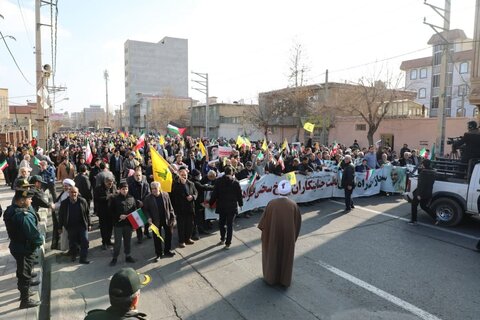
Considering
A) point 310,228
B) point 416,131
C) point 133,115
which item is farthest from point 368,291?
point 133,115

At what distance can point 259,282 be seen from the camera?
5.80 metres

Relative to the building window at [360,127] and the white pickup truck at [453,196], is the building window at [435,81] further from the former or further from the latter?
the white pickup truck at [453,196]

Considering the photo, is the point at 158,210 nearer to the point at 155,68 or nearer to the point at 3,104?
the point at 3,104

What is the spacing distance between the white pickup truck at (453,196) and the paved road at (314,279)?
16.7 inches

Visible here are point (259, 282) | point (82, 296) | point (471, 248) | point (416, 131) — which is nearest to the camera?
point (82, 296)

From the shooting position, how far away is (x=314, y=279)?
19.3 ft

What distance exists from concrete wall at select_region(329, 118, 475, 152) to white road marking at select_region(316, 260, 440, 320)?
849 inches

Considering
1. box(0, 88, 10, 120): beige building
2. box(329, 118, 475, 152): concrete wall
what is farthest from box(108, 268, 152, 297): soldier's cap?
box(0, 88, 10, 120): beige building

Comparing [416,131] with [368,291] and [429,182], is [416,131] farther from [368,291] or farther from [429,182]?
[368,291]

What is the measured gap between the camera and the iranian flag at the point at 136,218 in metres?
6.55

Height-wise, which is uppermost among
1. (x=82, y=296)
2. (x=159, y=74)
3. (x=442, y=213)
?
(x=159, y=74)

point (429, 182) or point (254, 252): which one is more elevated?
point (429, 182)

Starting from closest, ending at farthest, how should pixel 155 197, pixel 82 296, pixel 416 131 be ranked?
pixel 82 296 → pixel 155 197 → pixel 416 131

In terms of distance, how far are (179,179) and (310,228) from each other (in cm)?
368
